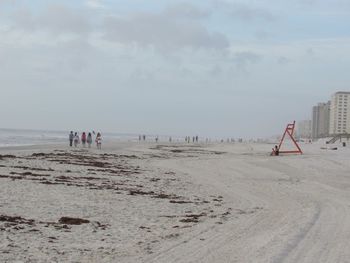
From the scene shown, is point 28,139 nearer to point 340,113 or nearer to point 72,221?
point 72,221

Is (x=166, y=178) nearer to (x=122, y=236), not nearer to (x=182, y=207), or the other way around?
(x=182, y=207)

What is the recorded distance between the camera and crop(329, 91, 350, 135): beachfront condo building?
584 ft

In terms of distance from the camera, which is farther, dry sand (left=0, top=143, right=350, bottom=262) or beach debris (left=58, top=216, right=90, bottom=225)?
beach debris (left=58, top=216, right=90, bottom=225)

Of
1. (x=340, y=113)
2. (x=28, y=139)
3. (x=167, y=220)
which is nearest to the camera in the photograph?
(x=167, y=220)

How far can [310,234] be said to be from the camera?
845cm

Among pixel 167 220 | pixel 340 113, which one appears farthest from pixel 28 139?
pixel 340 113

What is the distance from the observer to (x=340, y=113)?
179250 millimetres

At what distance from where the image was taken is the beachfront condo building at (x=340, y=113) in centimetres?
17788

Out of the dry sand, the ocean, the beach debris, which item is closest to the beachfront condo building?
the ocean

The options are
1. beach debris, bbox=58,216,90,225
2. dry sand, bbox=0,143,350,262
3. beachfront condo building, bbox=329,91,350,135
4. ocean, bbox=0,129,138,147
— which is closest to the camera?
dry sand, bbox=0,143,350,262

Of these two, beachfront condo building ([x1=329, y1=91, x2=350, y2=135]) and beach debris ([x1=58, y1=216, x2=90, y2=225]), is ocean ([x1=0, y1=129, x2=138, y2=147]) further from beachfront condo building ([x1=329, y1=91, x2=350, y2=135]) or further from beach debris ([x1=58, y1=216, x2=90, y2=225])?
beachfront condo building ([x1=329, y1=91, x2=350, y2=135])

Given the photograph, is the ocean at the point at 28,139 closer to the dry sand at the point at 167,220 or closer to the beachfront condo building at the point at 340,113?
the dry sand at the point at 167,220

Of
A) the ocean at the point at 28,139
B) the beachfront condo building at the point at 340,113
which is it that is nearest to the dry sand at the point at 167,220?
the ocean at the point at 28,139

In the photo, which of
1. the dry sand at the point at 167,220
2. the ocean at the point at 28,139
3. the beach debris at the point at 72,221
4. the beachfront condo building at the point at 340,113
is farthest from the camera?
the beachfront condo building at the point at 340,113
